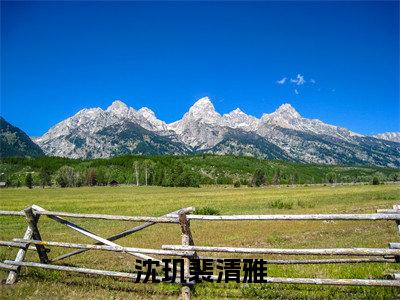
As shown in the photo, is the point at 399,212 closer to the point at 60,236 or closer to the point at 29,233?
the point at 29,233

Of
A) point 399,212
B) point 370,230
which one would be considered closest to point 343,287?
point 399,212

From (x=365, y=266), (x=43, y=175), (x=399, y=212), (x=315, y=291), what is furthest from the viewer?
(x=43, y=175)

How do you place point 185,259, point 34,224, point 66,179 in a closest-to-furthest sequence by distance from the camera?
point 185,259 → point 34,224 → point 66,179

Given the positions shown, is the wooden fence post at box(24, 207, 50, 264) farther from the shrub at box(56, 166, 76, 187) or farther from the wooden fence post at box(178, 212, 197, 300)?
the shrub at box(56, 166, 76, 187)

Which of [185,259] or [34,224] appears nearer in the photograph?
[185,259]

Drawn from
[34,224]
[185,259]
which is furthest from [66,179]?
[185,259]

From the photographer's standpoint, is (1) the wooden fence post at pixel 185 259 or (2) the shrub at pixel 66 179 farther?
(2) the shrub at pixel 66 179

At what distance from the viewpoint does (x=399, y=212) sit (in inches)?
381

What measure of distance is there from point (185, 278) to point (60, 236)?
1521 centimetres

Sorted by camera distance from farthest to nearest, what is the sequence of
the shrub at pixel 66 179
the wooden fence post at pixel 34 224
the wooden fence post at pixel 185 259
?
the shrub at pixel 66 179
the wooden fence post at pixel 34 224
the wooden fence post at pixel 185 259

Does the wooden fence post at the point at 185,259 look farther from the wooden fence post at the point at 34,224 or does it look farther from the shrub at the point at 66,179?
the shrub at the point at 66,179

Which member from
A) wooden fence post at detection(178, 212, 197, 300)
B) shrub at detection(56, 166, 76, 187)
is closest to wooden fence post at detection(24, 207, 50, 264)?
wooden fence post at detection(178, 212, 197, 300)

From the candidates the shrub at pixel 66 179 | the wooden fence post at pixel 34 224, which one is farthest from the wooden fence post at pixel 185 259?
the shrub at pixel 66 179

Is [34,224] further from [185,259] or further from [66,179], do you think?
[66,179]
